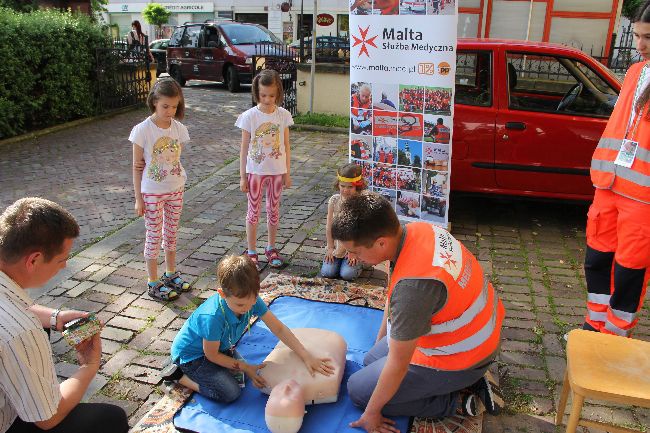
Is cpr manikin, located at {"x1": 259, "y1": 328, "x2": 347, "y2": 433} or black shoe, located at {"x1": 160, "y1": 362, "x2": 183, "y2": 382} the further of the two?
black shoe, located at {"x1": 160, "y1": 362, "x2": 183, "y2": 382}

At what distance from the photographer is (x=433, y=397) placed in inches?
106

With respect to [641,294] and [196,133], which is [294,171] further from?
[641,294]

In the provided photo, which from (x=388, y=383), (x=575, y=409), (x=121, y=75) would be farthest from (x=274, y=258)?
(x=121, y=75)

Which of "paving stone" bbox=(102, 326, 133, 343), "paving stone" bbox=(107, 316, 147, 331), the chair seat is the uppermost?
the chair seat

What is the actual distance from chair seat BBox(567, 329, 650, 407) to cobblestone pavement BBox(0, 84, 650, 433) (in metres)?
0.56

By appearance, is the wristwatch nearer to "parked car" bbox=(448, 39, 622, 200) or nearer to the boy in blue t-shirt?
the boy in blue t-shirt

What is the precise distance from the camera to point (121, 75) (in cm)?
1150

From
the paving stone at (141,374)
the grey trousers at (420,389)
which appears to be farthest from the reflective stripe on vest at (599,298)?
the paving stone at (141,374)

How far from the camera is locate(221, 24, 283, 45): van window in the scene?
14.4 metres

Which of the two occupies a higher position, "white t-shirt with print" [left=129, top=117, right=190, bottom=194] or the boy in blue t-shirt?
"white t-shirt with print" [left=129, top=117, right=190, bottom=194]

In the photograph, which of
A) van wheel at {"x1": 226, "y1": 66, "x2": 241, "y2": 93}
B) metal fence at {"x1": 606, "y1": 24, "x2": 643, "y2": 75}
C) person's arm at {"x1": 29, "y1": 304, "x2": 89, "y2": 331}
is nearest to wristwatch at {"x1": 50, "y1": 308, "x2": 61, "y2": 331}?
person's arm at {"x1": 29, "y1": 304, "x2": 89, "y2": 331}

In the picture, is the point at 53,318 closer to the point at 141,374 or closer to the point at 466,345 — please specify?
the point at 141,374

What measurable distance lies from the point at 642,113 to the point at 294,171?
15.9 ft

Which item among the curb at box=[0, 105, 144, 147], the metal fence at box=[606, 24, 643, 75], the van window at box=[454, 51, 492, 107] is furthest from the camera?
the metal fence at box=[606, 24, 643, 75]
